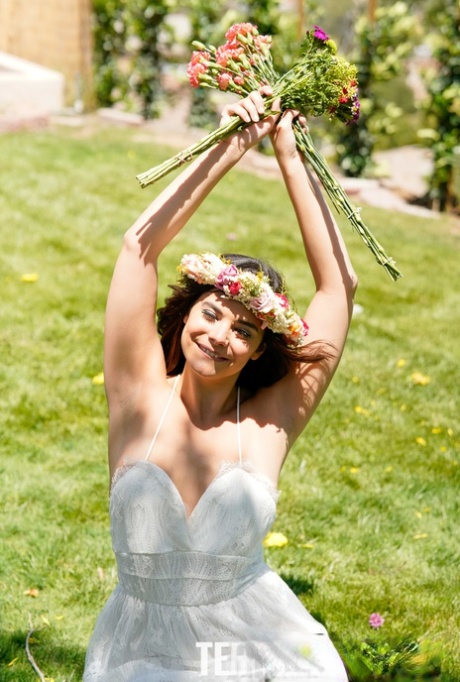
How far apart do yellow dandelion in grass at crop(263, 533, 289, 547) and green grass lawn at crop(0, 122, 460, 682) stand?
49mm

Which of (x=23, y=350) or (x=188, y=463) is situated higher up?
(x=188, y=463)

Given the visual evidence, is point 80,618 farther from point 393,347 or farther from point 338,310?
point 393,347

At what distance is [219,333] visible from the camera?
2.53 metres

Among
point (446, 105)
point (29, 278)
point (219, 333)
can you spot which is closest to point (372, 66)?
point (446, 105)

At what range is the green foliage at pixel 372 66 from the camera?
34.5 ft

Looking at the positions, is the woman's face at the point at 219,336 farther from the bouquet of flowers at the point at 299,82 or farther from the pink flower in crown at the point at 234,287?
the bouquet of flowers at the point at 299,82

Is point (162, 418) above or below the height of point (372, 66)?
below

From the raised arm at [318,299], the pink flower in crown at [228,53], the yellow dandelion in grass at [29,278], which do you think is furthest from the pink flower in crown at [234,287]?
the yellow dandelion in grass at [29,278]

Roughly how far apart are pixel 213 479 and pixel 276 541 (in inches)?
57.5

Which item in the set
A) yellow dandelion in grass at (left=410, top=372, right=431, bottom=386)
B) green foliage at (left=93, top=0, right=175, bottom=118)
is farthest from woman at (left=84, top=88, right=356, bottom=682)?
green foliage at (left=93, top=0, right=175, bottom=118)

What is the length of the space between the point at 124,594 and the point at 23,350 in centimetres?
305

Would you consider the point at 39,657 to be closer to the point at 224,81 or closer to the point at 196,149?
the point at 196,149

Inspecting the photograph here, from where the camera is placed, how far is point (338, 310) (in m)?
2.77

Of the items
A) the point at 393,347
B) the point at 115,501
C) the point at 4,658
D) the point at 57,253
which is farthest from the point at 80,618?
the point at 57,253
